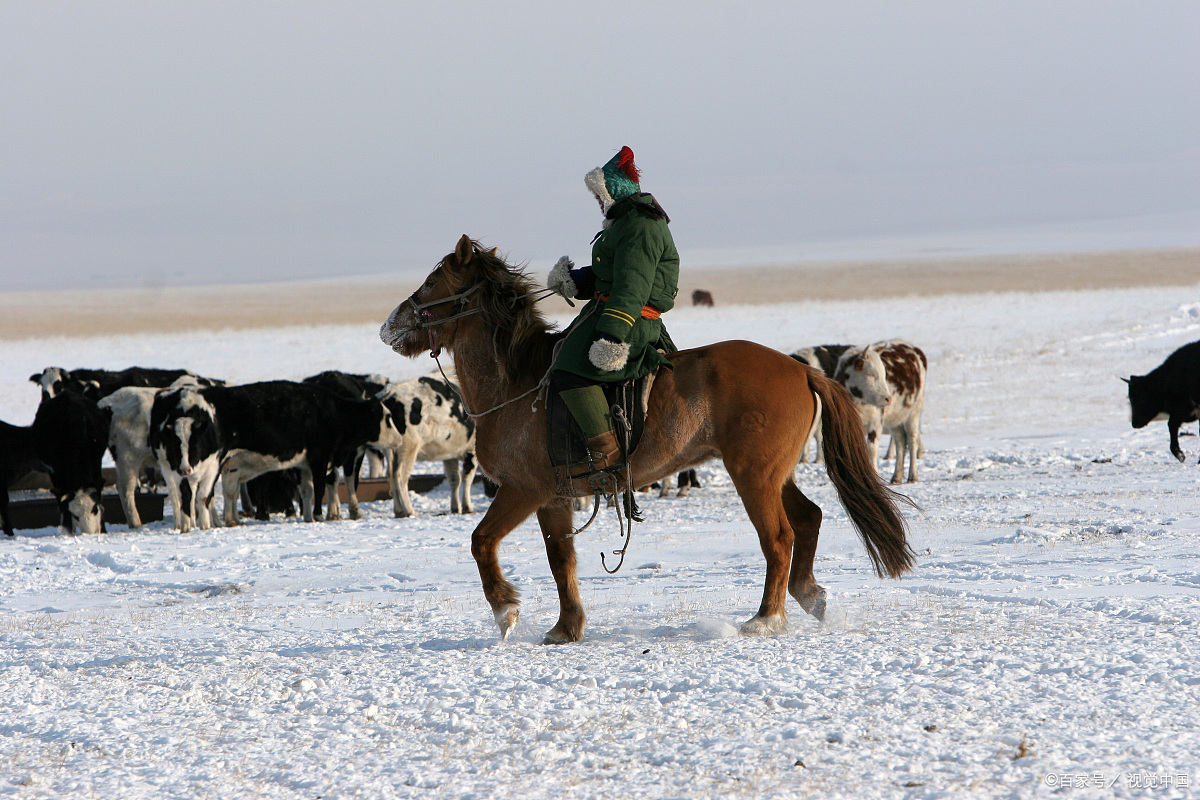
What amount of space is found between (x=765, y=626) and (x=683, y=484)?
11.4 meters

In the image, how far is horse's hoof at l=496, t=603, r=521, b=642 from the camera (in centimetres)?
601

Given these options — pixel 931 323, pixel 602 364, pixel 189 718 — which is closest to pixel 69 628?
pixel 189 718

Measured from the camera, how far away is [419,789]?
3.87m

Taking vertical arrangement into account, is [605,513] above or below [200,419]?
below

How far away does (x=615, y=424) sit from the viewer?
5836 millimetres

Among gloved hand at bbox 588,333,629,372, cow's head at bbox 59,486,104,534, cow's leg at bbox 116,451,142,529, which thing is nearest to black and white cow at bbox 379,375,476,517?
cow's leg at bbox 116,451,142,529

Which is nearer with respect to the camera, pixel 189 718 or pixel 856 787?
pixel 856 787

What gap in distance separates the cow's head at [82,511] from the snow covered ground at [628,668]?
2.18 metres

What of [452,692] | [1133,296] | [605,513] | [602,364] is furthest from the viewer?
[1133,296]

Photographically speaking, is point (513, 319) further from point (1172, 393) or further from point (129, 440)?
point (1172, 393)

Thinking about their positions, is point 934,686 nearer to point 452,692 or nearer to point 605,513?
point 452,692

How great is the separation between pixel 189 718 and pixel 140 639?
7.04ft

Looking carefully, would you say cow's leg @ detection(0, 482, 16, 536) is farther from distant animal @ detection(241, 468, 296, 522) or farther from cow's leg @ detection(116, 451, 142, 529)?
distant animal @ detection(241, 468, 296, 522)

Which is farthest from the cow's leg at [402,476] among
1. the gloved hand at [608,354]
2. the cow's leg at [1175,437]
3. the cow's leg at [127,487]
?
the cow's leg at [1175,437]
